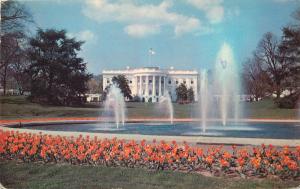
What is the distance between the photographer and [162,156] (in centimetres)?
582

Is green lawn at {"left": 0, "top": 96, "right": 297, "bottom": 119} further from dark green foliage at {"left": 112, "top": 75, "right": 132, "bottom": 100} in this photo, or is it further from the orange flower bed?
the orange flower bed

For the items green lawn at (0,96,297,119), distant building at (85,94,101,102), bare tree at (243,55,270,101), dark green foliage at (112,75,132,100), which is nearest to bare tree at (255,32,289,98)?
bare tree at (243,55,270,101)

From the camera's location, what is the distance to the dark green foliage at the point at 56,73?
17938mm

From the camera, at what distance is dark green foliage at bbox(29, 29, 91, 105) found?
17938 mm

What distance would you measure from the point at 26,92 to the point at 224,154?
15.5 meters

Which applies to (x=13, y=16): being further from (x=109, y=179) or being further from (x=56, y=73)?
(x=56, y=73)

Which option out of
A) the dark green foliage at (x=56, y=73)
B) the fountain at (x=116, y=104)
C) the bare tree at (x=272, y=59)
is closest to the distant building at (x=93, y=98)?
the fountain at (x=116, y=104)

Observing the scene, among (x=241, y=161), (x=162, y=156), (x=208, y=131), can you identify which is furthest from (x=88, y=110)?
(x=241, y=161)

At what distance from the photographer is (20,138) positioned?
713 centimetres

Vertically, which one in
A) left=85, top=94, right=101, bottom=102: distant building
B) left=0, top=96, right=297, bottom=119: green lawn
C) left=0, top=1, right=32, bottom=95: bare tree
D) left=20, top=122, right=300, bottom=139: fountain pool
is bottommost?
left=20, top=122, right=300, bottom=139: fountain pool

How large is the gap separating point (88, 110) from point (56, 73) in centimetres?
269

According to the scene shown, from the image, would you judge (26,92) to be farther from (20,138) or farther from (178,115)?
(20,138)

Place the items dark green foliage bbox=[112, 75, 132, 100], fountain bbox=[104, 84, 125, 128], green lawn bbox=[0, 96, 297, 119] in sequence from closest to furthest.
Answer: green lawn bbox=[0, 96, 297, 119]
fountain bbox=[104, 84, 125, 128]
dark green foliage bbox=[112, 75, 132, 100]

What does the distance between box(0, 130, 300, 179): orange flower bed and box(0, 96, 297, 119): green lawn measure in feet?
19.9
